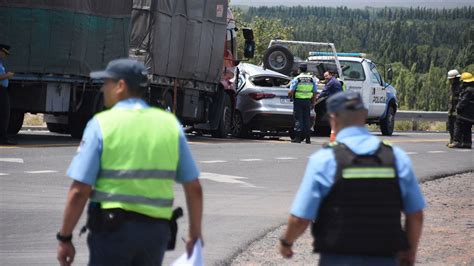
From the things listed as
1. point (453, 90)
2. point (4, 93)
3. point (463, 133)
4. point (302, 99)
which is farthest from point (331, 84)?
point (4, 93)

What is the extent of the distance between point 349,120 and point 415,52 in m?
158

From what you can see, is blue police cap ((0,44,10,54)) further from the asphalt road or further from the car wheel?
the car wheel

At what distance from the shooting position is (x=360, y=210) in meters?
6.00

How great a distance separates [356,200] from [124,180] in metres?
1.14

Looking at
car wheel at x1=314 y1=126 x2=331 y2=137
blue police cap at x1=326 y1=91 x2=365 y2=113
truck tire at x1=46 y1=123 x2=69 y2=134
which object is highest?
blue police cap at x1=326 y1=91 x2=365 y2=113

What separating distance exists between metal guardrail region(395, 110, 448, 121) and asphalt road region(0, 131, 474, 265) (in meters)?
16.5

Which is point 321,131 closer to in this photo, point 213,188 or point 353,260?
point 213,188

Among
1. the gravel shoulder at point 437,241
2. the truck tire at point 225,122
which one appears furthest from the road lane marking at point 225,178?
the truck tire at point 225,122

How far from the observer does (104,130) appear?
243 inches

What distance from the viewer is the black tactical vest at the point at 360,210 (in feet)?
19.7

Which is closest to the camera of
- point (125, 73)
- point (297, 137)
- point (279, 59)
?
point (125, 73)

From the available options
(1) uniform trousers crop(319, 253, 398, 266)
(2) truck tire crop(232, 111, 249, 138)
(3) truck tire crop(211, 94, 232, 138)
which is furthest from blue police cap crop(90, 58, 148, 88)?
(2) truck tire crop(232, 111, 249, 138)

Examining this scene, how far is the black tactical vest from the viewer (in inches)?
236

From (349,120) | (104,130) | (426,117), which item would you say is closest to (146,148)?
(104,130)
